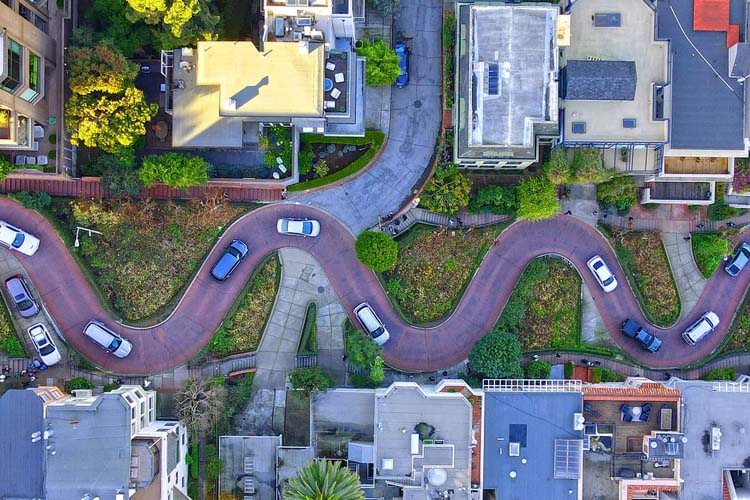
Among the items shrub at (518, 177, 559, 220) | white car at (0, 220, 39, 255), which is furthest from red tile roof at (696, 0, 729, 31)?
white car at (0, 220, 39, 255)

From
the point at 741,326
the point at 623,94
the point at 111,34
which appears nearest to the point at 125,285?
the point at 111,34

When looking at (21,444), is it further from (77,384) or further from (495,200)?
(495,200)

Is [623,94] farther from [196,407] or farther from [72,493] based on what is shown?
[72,493]

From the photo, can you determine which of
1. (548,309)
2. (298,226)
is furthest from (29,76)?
(548,309)

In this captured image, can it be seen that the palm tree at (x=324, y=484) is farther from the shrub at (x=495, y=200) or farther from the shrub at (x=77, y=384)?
the shrub at (x=495, y=200)

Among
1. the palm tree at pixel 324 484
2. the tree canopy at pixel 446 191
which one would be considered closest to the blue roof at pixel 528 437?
the palm tree at pixel 324 484

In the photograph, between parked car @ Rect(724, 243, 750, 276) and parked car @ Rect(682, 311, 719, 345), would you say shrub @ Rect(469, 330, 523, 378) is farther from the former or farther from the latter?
parked car @ Rect(724, 243, 750, 276)

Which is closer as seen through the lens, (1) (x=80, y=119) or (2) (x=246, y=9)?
(1) (x=80, y=119)
